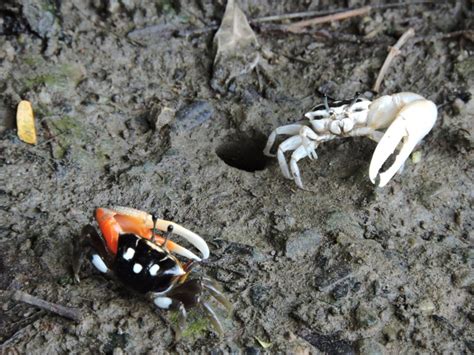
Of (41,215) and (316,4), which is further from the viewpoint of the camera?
(316,4)

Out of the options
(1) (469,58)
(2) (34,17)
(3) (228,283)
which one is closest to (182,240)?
(3) (228,283)

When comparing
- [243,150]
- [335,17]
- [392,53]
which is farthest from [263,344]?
[335,17]

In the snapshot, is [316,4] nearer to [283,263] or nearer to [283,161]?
[283,161]

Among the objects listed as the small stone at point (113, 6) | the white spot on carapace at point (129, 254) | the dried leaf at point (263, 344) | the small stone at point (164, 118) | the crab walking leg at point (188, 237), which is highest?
the small stone at point (113, 6)

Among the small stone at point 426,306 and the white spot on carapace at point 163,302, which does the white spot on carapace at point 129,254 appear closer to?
the white spot on carapace at point 163,302

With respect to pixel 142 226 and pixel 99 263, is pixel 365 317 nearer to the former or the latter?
pixel 142 226

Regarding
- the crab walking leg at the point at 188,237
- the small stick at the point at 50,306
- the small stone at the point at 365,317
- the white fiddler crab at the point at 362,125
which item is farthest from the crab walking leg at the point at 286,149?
the small stick at the point at 50,306

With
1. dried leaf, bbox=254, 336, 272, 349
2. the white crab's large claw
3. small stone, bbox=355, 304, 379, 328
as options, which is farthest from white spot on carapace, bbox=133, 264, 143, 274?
the white crab's large claw
